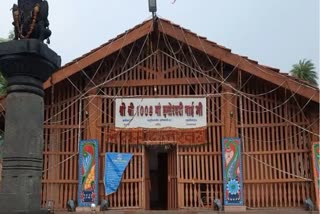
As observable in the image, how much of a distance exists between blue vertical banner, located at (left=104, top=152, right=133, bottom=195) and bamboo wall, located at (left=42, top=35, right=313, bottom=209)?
159 mm

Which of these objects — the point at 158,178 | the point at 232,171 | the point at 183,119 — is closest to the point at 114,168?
the point at 183,119

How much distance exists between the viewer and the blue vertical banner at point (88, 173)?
11230mm

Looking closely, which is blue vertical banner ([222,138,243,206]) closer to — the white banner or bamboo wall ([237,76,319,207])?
bamboo wall ([237,76,319,207])

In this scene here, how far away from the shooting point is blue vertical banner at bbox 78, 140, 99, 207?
11.2 metres

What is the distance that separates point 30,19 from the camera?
605cm

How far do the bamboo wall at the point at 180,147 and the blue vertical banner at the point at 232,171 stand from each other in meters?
0.19

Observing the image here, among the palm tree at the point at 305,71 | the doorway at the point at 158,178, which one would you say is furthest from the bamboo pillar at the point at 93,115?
the palm tree at the point at 305,71

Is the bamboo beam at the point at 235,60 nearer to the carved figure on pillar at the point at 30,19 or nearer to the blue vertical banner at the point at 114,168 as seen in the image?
the blue vertical banner at the point at 114,168

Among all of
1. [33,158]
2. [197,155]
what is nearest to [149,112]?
[197,155]

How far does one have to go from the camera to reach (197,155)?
11383mm

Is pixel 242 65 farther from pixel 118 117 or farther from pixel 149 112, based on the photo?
pixel 118 117

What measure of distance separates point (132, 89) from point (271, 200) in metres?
4.99

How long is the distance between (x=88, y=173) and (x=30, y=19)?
6221 mm

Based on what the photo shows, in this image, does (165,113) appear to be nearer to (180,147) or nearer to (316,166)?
(180,147)
